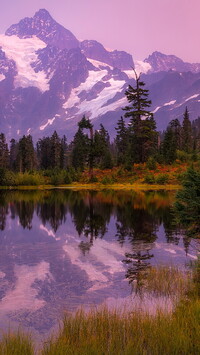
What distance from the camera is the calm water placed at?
41.3 feet

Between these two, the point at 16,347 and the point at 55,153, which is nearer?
the point at 16,347

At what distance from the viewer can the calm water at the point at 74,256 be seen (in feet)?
41.3

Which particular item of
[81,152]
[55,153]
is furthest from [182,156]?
[55,153]

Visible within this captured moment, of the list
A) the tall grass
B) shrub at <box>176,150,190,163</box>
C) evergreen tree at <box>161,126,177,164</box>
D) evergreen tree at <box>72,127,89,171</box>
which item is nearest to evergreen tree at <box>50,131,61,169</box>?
evergreen tree at <box>72,127,89,171</box>

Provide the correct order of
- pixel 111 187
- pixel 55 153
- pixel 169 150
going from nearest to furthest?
pixel 111 187
pixel 169 150
pixel 55 153

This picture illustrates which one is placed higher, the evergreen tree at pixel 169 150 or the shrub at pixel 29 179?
the evergreen tree at pixel 169 150

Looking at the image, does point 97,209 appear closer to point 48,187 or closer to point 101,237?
point 101,237

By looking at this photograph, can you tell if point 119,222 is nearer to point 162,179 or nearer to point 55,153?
point 162,179

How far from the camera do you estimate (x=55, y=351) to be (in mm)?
7723

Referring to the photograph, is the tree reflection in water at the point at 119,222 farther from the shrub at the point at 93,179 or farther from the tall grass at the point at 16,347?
the shrub at the point at 93,179

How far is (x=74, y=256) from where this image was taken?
19.7 metres

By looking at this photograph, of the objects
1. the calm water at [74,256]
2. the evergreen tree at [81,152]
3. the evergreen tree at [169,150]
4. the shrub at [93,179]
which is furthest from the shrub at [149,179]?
the calm water at [74,256]

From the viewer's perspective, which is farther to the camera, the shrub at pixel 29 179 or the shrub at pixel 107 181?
the shrub at pixel 29 179

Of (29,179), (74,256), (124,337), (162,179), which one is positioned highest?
(29,179)
